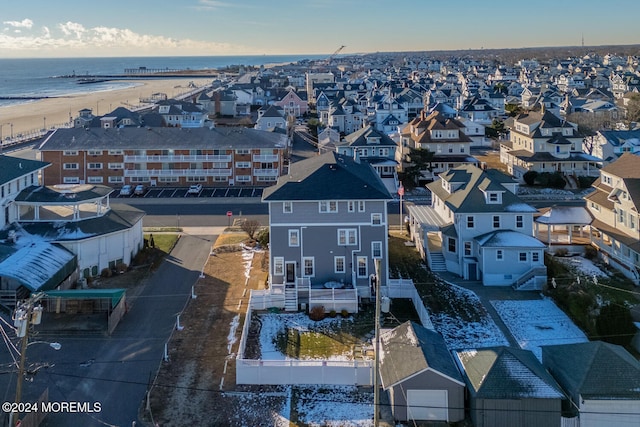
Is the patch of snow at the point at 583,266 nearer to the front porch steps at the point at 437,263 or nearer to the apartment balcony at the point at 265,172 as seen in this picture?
the front porch steps at the point at 437,263


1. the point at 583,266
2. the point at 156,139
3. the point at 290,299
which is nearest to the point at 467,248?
the point at 583,266

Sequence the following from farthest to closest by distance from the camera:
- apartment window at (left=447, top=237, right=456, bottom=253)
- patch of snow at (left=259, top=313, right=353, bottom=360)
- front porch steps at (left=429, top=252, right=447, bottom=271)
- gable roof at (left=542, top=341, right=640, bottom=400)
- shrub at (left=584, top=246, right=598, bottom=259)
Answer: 1. shrub at (left=584, top=246, right=598, bottom=259)
2. front porch steps at (left=429, top=252, right=447, bottom=271)
3. apartment window at (left=447, top=237, right=456, bottom=253)
4. patch of snow at (left=259, top=313, right=353, bottom=360)
5. gable roof at (left=542, top=341, right=640, bottom=400)

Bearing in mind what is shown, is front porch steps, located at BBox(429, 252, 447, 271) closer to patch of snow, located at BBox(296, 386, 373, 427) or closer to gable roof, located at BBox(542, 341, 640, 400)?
gable roof, located at BBox(542, 341, 640, 400)

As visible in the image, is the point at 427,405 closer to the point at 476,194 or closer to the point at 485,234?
the point at 485,234

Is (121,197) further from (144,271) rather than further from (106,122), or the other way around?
(106,122)

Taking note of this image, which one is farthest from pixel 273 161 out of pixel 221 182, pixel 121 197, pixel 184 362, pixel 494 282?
pixel 184 362

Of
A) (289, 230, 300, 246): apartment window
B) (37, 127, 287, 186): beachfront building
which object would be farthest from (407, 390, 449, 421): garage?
(37, 127, 287, 186): beachfront building
